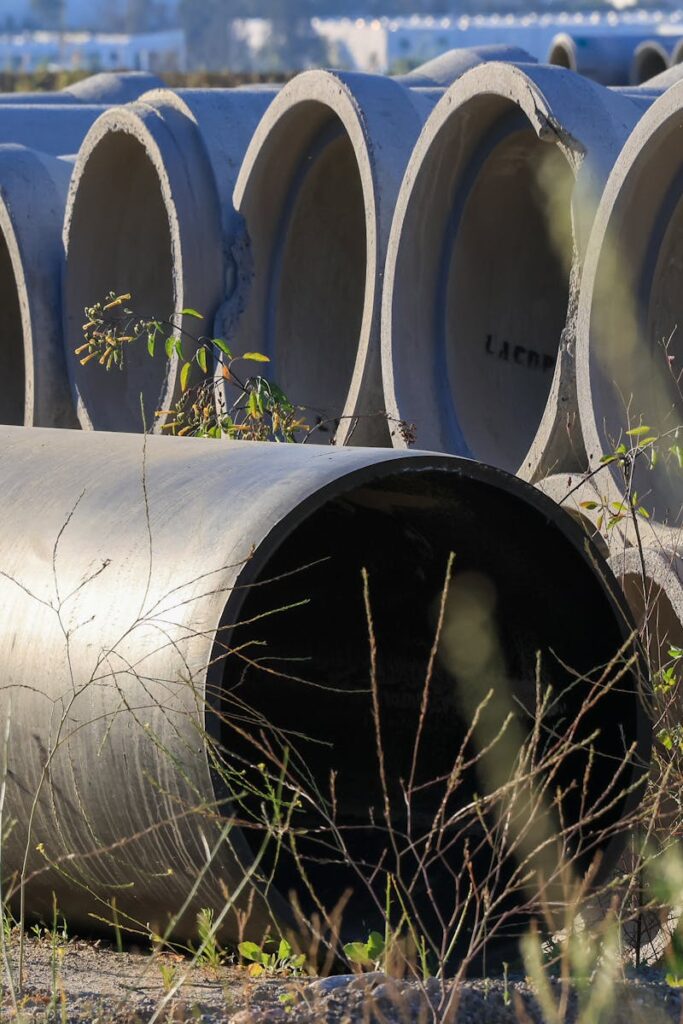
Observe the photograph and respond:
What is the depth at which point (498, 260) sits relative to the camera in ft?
19.6

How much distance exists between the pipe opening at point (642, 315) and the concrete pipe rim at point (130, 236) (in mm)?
1964

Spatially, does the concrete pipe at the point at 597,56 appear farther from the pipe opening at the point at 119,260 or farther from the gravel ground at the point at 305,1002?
the gravel ground at the point at 305,1002

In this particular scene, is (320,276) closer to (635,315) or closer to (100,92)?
(635,315)

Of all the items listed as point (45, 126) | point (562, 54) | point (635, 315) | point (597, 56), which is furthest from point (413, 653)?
point (597, 56)

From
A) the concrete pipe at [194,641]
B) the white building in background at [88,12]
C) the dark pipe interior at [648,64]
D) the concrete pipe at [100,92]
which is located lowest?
the concrete pipe at [194,641]

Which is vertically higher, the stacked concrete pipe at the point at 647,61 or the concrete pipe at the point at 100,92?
the stacked concrete pipe at the point at 647,61

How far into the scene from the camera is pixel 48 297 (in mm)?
7023

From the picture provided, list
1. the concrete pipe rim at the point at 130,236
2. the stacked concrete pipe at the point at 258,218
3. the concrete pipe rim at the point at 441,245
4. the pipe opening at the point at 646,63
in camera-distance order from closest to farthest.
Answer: the concrete pipe rim at the point at 441,245
the stacked concrete pipe at the point at 258,218
the concrete pipe rim at the point at 130,236
the pipe opening at the point at 646,63

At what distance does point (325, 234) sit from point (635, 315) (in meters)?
2.38

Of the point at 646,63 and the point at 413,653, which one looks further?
the point at 646,63

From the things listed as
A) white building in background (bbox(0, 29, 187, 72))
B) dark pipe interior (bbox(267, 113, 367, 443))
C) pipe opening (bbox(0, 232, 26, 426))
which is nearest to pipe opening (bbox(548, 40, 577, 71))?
pipe opening (bbox(0, 232, 26, 426))

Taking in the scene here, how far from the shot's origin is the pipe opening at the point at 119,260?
6918mm

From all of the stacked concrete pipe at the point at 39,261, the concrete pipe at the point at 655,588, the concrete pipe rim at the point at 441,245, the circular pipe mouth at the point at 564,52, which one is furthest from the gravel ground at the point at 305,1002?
the circular pipe mouth at the point at 564,52

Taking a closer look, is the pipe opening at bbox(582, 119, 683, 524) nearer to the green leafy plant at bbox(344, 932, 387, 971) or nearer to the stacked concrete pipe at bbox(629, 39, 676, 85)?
the green leafy plant at bbox(344, 932, 387, 971)
